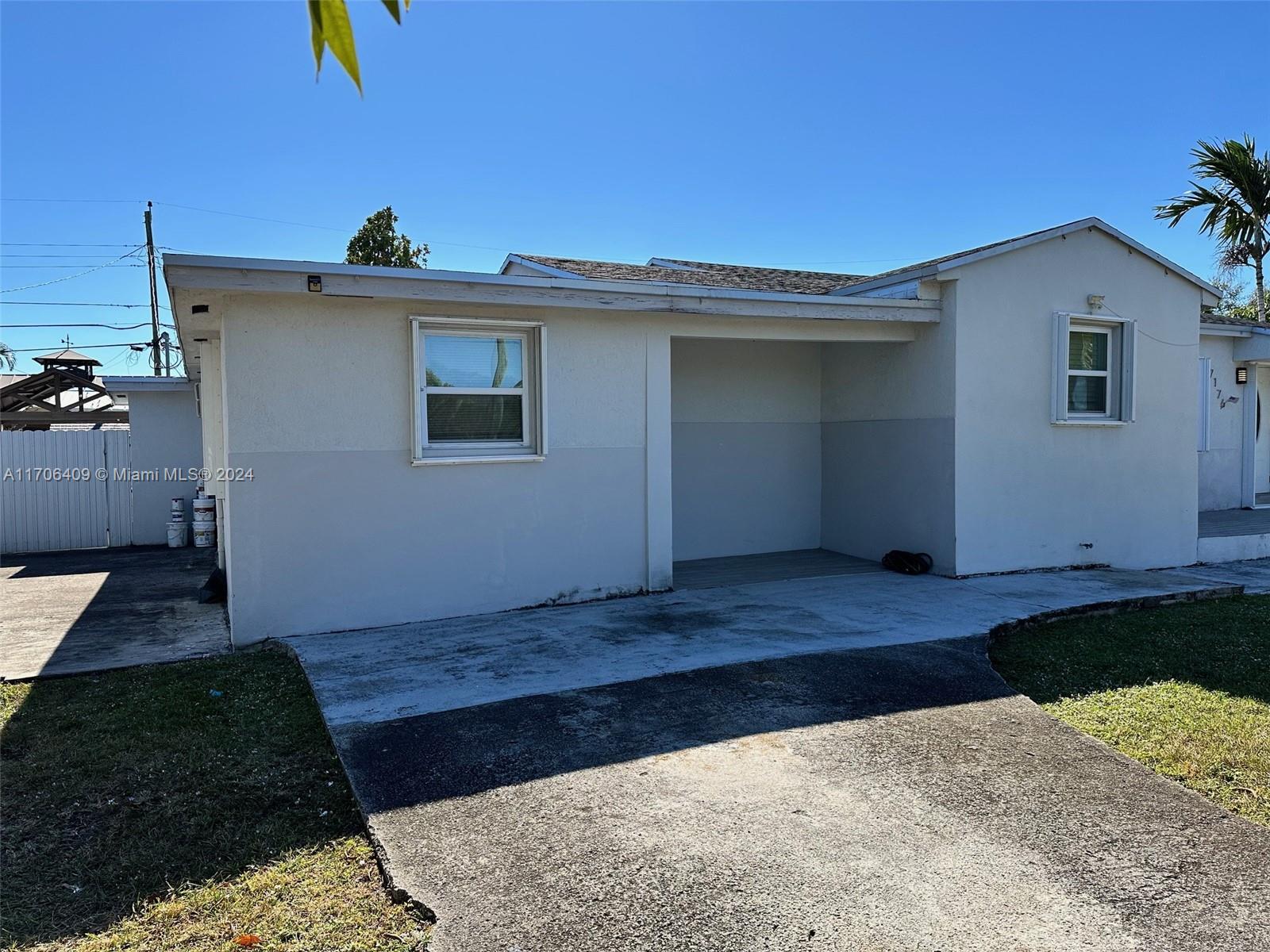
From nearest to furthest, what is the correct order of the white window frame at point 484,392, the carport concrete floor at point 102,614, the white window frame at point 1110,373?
the carport concrete floor at point 102,614
the white window frame at point 484,392
the white window frame at point 1110,373

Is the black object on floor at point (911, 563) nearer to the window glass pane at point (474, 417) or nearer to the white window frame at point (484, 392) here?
the white window frame at point (484, 392)

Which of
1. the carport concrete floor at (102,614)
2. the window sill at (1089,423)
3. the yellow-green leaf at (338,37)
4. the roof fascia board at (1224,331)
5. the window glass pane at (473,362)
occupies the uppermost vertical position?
the roof fascia board at (1224,331)

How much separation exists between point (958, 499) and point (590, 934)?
24.3 feet

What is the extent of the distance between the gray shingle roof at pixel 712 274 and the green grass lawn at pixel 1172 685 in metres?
4.61

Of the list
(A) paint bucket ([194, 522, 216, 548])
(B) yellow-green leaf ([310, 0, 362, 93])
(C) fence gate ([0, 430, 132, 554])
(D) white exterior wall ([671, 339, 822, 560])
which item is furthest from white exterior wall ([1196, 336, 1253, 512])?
(C) fence gate ([0, 430, 132, 554])

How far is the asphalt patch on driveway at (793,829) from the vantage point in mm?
2873

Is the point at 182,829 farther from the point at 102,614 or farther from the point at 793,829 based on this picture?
the point at 102,614

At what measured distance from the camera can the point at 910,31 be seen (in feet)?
34.1

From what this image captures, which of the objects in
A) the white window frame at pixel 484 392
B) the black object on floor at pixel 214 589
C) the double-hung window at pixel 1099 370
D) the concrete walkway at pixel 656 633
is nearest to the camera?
the concrete walkway at pixel 656 633

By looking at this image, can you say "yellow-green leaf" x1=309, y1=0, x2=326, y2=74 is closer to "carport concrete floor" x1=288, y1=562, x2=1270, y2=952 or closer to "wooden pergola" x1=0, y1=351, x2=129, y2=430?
"carport concrete floor" x1=288, y1=562, x2=1270, y2=952

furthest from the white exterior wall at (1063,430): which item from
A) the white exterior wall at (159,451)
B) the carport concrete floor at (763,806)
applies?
the white exterior wall at (159,451)

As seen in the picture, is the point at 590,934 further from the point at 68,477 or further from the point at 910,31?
the point at 68,477

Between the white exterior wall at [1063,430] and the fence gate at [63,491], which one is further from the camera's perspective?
the fence gate at [63,491]

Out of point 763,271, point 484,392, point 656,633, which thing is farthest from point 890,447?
point 484,392
